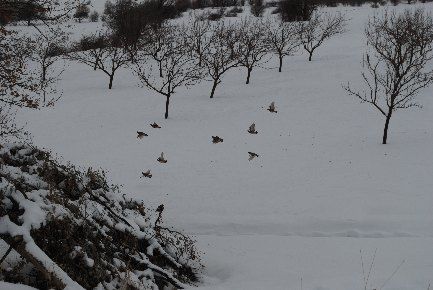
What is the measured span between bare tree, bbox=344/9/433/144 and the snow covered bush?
1122cm

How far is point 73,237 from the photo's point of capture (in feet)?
21.9

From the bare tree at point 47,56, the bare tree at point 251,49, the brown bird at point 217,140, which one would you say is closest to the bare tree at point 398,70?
the brown bird at point 217,140

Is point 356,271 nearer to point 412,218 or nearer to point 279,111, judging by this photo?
point 412,218

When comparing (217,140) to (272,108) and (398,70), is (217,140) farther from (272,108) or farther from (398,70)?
(398,70)

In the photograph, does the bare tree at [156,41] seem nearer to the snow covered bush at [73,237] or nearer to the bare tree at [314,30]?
the bare tree at [314,30]

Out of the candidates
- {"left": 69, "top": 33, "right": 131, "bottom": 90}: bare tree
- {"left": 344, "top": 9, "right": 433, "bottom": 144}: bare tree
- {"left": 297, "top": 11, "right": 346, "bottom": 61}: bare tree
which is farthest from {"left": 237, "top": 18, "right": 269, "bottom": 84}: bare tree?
{"left": 69, "top": 33, "right": 131, "bottom": 90}: bare tree

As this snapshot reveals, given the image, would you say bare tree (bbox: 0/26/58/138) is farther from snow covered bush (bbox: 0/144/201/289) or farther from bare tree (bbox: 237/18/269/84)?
bare tree (bbox: 237/18/269/84)

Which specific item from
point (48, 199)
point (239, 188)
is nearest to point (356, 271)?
point (48, 199)

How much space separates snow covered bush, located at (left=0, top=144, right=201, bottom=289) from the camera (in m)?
5.23

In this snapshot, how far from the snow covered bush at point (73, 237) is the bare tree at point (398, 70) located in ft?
36.8

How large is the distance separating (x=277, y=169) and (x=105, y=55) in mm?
29740

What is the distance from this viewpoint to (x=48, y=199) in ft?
23.7

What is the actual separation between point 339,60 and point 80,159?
77.9 ft

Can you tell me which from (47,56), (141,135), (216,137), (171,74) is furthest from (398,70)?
(47,56)
